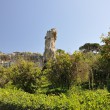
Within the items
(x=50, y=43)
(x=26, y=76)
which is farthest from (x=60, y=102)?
(x=50, y=43)

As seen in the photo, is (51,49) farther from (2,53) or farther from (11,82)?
(2,53)

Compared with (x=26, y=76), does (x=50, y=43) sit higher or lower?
higher

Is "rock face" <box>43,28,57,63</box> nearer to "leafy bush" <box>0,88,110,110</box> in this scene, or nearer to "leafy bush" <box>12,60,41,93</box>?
"leafy bush" <box>12,60,41,93</box>

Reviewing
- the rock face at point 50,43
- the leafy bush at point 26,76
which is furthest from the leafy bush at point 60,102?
the rock face at point 50,43

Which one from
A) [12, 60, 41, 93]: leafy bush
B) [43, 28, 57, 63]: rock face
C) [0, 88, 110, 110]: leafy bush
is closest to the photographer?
[0, 88, 110, 110]: leafy bush

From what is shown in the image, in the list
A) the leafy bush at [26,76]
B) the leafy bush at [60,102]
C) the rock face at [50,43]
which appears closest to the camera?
the leafy bush at [60,102]

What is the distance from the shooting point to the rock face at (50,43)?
38156mm

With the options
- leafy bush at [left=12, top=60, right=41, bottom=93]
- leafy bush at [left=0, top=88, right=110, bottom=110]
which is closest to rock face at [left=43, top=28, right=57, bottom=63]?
leafy bush at [left=12, top=60, right=41, bottom=93]

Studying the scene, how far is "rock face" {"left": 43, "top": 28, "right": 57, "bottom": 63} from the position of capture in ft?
125

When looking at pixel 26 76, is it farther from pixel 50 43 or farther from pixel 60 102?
pixel 50 43

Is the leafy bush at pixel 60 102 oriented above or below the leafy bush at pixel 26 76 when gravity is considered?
below

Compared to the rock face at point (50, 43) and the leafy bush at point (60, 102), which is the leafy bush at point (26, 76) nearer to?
the leafy bush at point (60, 102)

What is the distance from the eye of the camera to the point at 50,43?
1544 inches

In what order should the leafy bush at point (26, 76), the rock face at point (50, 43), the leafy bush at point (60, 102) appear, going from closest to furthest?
the leafy bush at point (60, 102) < the leafy bush at point (26, 76) < the rock face at point (50, 43)
